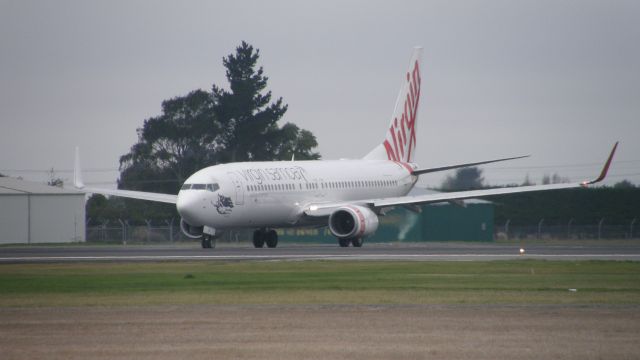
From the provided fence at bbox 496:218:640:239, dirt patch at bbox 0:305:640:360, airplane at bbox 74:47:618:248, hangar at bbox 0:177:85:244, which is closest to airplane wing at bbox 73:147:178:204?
airplane at bbox 74:47:618:248

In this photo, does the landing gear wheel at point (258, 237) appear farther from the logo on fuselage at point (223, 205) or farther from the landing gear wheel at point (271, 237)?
the logo on fuselage at point (223, 205)

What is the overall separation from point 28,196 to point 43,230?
2326mm

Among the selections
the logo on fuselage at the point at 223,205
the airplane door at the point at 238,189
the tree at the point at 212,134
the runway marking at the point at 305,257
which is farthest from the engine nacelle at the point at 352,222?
the tree at the point at 212,134

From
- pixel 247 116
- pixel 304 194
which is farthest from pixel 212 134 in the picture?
pixel 304 194

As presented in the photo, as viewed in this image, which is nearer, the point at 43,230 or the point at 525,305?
the point at 525,305

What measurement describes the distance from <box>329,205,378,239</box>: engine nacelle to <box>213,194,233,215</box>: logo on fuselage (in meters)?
5.22

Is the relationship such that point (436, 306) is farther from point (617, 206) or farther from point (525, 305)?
point (617, 206)

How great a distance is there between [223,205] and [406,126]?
18.4m

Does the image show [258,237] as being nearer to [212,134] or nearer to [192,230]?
[192,230]

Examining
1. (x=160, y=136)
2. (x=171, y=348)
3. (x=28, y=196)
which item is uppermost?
(x=160, y=136)

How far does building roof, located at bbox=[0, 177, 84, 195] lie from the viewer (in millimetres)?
73500

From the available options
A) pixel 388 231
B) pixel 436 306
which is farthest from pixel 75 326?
pixel 388 231

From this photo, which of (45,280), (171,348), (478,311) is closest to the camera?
(171,348)

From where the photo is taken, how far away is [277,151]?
109875 millimetres
